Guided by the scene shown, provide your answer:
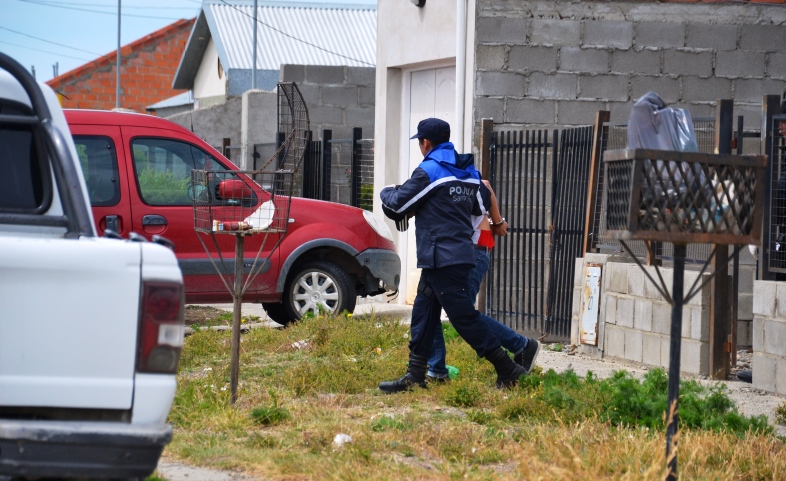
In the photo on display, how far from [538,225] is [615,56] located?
213 cm

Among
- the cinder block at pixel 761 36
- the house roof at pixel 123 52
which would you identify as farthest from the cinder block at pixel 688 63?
the house roof at pixel 123 52

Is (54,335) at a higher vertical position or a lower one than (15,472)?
higher

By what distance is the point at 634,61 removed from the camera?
11.7 metres

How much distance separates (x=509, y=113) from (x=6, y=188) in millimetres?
7708

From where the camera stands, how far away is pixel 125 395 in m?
3.69

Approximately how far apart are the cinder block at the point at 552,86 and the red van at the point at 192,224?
90.4 inches

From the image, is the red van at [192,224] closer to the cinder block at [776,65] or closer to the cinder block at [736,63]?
the cinder block at [736,63]

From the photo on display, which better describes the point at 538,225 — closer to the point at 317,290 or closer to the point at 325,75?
the point at 317,290

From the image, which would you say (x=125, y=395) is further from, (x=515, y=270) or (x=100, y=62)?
(x=100, y=62)

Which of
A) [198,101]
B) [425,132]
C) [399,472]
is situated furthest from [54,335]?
[198,101]

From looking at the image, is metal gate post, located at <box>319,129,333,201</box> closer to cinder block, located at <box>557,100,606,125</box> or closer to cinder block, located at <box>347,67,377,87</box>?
cinder block, located at <box>347,67,377,87</box>

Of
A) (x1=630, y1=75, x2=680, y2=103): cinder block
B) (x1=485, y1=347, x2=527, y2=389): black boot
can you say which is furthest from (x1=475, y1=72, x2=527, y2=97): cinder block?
(x1=485, y1=347, x2=527, y2=389): black boot

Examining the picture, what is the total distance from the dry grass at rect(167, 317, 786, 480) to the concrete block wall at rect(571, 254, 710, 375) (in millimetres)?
1575

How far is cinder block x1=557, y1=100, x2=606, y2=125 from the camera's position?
11688 millimetres
